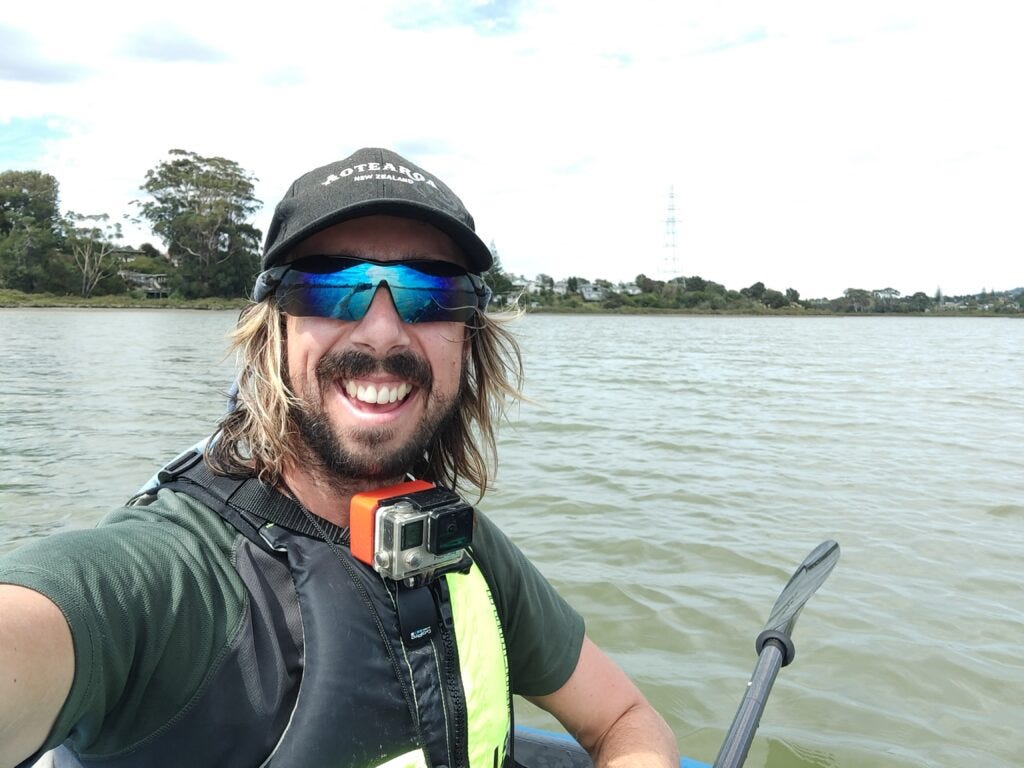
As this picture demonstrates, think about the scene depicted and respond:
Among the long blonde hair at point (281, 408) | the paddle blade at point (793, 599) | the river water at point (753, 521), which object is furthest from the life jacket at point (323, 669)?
the paddle blade at point (793, 599)

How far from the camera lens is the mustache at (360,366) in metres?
1.80

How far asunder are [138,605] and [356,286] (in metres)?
0.86

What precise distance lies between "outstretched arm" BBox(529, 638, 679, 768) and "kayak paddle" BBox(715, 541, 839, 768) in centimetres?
26

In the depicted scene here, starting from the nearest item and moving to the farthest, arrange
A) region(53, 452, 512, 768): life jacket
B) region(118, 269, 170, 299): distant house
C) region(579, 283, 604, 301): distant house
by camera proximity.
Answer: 1. region(53, 452, 512, 768): life jacket
2. region(118, 269, 170, 299): distant house
3. region(579, 283, 604, 301): distant house

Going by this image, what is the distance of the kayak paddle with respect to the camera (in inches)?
Result: 93.8

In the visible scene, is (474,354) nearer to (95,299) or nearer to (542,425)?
(542,425)

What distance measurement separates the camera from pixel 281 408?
1.82m

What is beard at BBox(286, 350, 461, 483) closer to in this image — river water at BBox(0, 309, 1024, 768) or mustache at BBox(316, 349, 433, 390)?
mustache at BBox(316, 349, 433, 390)

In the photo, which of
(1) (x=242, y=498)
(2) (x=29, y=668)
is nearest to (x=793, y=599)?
(1) (x=242, y=498)

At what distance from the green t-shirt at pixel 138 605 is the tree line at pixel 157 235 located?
6235 cm

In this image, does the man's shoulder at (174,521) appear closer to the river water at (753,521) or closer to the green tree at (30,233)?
the river water at (753,521)

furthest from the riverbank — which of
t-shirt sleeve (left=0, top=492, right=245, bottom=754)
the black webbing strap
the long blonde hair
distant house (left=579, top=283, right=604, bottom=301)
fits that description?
t-shirt sleeve (left=0, top=492, right=245, bottom=754)

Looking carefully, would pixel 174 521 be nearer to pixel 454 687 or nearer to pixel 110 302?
pixel 454 687

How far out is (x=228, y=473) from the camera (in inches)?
67.0
